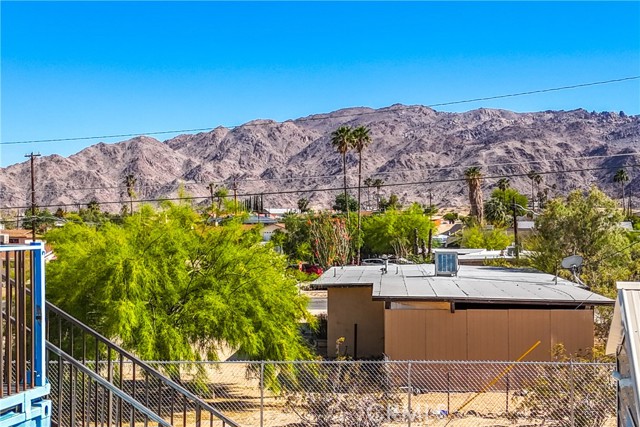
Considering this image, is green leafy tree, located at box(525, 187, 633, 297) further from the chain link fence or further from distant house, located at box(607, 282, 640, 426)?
distant house, located at box(607, 282, 640, 426)

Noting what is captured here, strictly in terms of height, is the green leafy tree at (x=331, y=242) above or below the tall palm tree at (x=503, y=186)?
below

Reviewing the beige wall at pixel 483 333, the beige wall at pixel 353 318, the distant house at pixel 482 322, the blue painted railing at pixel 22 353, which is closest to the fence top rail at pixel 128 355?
the blue painted railing at pixel 22 353

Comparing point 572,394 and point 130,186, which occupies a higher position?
point 130,186

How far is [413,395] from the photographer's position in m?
17.5

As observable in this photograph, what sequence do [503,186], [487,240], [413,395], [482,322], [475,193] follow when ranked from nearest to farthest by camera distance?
1. [413,395]
2. [482,322]
3. [487,240]
4. [475,193]
5. [503,186]

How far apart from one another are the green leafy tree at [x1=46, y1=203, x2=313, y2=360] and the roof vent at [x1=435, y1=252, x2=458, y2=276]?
6.65m

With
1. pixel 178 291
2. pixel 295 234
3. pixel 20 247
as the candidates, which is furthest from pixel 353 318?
pixel 295 234

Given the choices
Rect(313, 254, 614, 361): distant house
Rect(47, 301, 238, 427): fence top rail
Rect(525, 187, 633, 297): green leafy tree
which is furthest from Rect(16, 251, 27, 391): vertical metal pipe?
Rect(525, 187, 633, 297): green leafy tree

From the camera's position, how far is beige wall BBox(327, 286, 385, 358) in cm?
2277

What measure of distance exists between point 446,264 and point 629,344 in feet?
55.0

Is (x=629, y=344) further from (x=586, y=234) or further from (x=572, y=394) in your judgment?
(x=586, y=234)

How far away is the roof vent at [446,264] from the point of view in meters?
23.5

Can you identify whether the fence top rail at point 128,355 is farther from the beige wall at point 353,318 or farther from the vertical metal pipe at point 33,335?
the beige wall at point 353,318

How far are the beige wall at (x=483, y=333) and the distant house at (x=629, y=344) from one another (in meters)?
9.26
